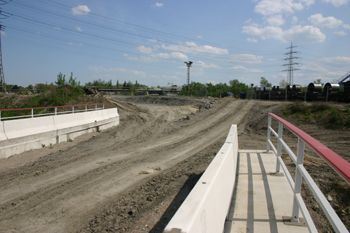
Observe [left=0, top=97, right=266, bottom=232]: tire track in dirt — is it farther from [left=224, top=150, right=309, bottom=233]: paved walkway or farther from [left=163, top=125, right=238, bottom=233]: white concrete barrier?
[left=163, top=125, right=238, bottom=233]: white concrete barrier

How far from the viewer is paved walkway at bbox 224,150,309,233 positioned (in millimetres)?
3526

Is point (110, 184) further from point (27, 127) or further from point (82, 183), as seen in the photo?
point (27, 127)

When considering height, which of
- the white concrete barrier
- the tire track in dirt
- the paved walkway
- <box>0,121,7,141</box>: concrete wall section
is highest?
the white concrete barrier

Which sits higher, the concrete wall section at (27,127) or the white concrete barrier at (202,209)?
the white concrete barrier at (202,209)

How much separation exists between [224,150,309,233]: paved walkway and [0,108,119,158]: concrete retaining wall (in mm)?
8878

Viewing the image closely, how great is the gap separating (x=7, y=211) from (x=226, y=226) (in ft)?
14.9

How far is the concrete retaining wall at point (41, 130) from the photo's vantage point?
355 inches

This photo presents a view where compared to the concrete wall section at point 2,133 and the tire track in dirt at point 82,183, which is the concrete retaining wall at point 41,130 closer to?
the concrete wall section at point 2,133

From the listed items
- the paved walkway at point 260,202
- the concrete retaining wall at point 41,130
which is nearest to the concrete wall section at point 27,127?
the concrete retaining wall at point 41,130

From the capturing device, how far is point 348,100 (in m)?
24.6

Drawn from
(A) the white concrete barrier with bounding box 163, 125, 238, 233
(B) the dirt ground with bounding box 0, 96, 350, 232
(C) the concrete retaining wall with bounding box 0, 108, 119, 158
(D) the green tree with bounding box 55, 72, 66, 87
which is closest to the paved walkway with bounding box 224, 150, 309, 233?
(B) the dirt ground with bounding box 0, 96, 350, 232

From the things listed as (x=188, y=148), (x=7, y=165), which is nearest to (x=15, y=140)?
(x=7, y=165)

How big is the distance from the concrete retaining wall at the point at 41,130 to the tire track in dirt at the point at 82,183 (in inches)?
65.7

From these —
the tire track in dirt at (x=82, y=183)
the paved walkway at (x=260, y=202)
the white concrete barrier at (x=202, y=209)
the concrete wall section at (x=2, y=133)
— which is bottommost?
the tire track in dirt at (x=82, y=183)
